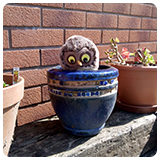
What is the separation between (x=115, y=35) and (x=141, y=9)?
561mm

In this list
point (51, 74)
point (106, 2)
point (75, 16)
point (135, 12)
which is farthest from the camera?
point (135, 12)

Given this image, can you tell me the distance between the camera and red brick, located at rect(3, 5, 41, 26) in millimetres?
1184

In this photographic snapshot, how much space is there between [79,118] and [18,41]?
712 millimetres

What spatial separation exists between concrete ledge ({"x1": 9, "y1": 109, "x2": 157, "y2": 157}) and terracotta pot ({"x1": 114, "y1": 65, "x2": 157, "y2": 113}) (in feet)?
0.26

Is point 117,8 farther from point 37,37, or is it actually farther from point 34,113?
point 34,113

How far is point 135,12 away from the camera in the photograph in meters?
2.03

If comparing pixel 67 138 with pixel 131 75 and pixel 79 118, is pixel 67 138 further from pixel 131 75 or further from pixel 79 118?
pixel 131 75

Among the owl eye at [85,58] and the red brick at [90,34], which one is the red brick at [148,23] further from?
the owl eye at [85,58]

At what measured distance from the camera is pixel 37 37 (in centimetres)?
135

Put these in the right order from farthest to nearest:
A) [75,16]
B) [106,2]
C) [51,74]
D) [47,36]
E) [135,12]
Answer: [135,12]
[106,2]
[75,16]
[47,36]
[51,74]

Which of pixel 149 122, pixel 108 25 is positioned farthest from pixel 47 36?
pixel 149 122

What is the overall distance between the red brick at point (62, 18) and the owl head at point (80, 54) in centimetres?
43

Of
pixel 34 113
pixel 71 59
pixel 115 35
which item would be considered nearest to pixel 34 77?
pixel 34 113

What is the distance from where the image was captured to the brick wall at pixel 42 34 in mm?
1240
